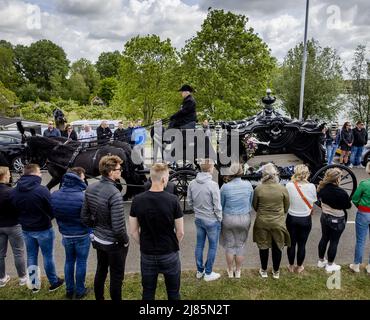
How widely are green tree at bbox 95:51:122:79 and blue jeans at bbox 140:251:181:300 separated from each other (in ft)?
235

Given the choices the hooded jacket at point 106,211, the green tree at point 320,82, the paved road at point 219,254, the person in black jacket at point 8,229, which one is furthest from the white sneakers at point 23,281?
the green tree at point 320,82

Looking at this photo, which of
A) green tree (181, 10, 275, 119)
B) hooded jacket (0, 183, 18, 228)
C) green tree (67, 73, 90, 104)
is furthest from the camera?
green tree (67, 73, 90, 104)

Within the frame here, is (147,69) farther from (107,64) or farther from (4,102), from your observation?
(107,64)

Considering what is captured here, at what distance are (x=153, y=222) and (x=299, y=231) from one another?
2360 mm

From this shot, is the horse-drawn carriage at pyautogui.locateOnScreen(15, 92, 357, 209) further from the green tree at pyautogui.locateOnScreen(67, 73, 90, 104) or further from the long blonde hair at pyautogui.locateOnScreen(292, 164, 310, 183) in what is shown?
the green tree at pyautogui.locateOnScreen(67, 73, 90, 104)

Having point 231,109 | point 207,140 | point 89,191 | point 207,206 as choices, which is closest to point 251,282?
point 207,206

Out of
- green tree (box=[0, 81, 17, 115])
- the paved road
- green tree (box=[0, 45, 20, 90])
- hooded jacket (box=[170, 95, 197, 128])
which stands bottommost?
the paved road

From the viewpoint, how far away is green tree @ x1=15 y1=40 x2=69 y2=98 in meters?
63.7

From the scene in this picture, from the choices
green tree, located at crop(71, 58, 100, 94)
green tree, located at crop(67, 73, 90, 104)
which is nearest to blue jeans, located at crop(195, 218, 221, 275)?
green tree, located at crop(67, 73, 90, 104)

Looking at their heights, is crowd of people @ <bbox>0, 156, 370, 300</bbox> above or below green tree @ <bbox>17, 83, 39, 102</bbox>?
below

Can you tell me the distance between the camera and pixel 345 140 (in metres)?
11.6

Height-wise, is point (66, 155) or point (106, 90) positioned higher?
point (106, 90)

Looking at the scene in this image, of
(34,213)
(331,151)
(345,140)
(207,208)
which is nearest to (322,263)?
(207,208)

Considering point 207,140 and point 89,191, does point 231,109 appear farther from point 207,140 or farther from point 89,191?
point 89,191
